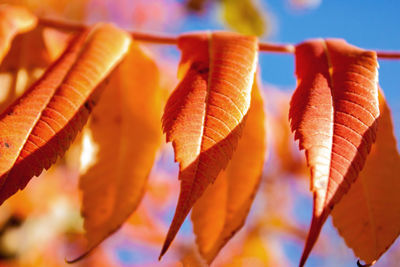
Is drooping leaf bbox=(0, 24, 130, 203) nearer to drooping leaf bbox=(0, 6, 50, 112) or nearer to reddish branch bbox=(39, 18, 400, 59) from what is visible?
reddish branch bbox=(39, 18, 400, 59)

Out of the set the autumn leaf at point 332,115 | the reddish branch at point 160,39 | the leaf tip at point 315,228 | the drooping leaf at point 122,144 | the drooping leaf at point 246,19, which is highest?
the autumn leaf at point 332,115

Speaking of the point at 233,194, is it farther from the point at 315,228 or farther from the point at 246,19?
the point at 246,19

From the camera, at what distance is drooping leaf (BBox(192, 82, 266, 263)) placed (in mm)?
1032

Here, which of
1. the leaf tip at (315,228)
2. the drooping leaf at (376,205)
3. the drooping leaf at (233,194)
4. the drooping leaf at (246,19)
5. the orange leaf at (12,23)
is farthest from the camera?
the drooping leaf at (246,19)

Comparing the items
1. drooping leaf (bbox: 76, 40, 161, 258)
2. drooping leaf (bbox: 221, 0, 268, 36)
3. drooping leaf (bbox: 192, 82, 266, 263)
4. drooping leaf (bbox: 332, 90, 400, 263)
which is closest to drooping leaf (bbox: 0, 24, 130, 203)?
drooping leaf (bbox: 76, 40, 161, 258)

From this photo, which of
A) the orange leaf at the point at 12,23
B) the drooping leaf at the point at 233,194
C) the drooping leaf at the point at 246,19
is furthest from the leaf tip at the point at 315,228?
the drooping leaf at the point at 246,19

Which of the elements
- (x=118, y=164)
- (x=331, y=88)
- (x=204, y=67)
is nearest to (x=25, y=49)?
(x=118, y=164)

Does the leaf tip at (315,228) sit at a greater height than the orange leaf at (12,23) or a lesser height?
greater

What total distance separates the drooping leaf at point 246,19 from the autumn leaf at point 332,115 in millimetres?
1926

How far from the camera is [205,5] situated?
369 cm

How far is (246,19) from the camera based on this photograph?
117 inches

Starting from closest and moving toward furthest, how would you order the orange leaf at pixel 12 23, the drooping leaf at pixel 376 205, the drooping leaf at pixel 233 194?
the drooping leaf at pixel 376 205 → the drooping leaf at pixel 233 194 → the orange leaf at pixel 12 23

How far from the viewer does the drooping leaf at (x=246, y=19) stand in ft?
9.68

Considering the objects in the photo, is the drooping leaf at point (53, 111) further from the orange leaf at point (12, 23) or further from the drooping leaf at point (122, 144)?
the orange leaf at point (12, 23)
